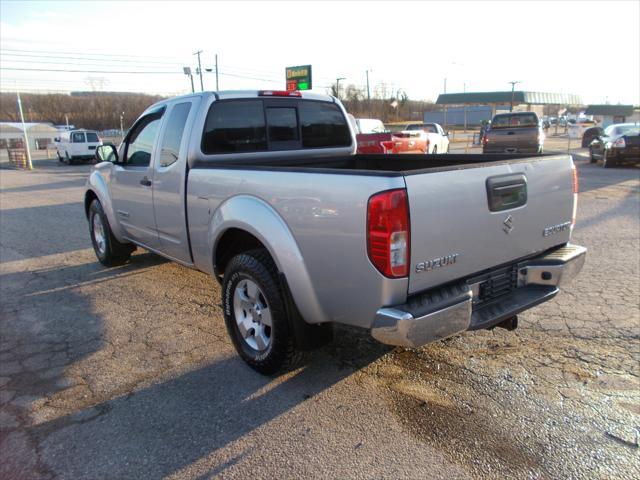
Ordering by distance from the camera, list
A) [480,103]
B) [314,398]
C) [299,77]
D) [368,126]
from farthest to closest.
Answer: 1. [480,103]
2. [299,77]
3. [368,126]
4. [314,398]

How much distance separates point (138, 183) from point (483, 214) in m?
3.59

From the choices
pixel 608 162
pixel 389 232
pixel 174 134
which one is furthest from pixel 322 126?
pixel 608 162

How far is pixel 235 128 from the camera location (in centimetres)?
441

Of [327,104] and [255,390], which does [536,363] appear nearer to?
[255,390]

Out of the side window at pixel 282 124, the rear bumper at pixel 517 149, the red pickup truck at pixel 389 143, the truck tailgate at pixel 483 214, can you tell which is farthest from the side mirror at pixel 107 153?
the rear bumper at pixel 517 149

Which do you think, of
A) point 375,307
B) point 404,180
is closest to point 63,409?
point 375,307

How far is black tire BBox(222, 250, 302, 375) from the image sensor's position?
10.7ft

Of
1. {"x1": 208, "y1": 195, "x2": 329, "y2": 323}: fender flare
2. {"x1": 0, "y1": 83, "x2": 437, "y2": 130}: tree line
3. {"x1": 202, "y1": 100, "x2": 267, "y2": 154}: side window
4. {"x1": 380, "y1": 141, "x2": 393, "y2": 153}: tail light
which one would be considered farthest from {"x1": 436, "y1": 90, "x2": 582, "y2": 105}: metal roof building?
{"x1": 208, "y1": 195, "x2": 329, "y2": 323}: fender flare

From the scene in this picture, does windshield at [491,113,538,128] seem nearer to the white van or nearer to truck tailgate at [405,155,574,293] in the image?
truck tailgate at [405,155,574,293]

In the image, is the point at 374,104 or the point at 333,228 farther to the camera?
the point at 374,104

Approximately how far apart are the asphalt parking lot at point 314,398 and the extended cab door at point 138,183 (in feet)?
2.52

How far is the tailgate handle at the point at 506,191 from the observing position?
3003 millimetres

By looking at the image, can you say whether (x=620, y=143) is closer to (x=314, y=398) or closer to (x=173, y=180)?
(x=173, y=180)

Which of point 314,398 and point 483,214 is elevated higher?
point 483,214
